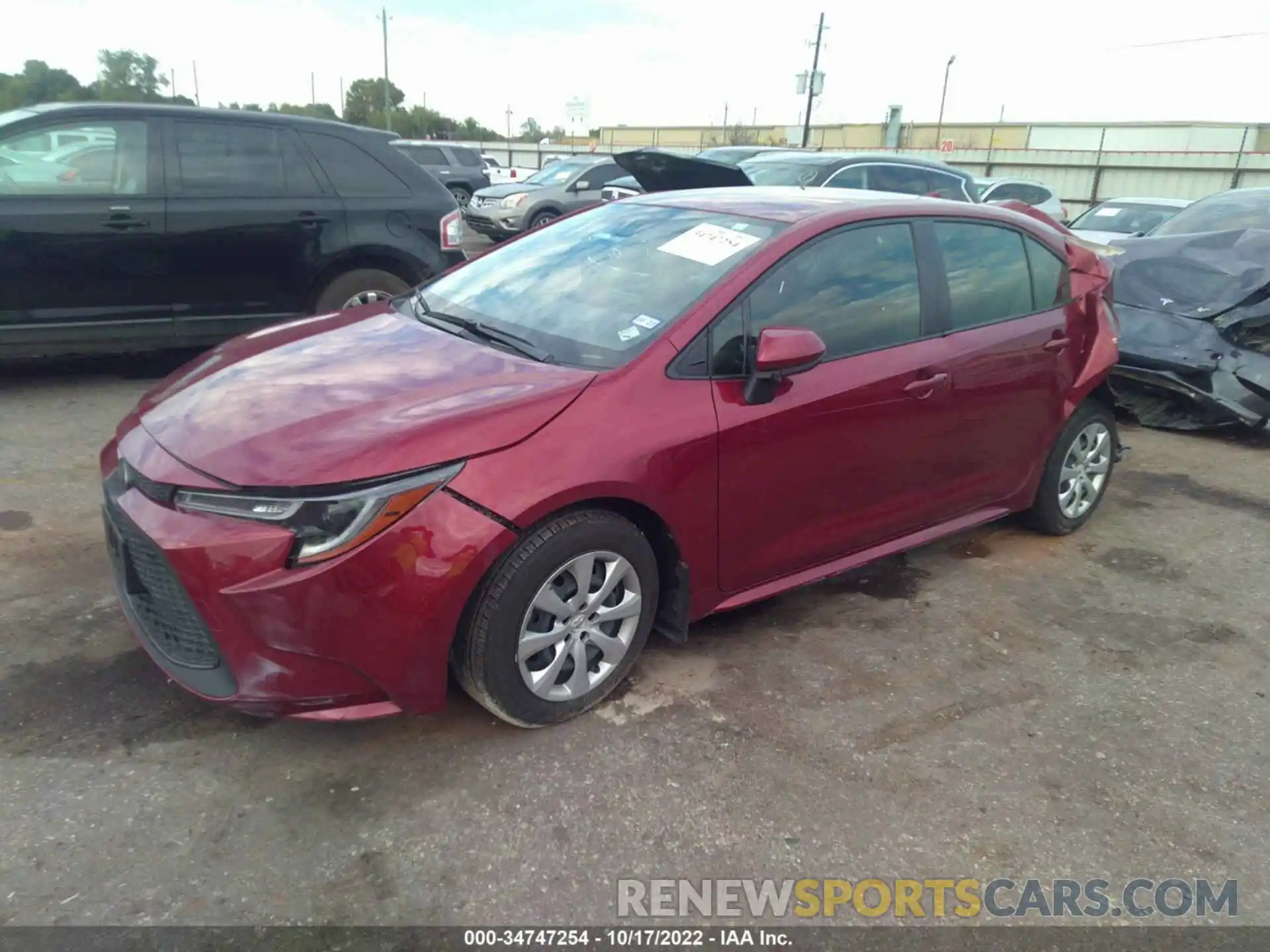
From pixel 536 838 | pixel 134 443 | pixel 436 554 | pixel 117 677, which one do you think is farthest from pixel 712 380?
pixel 117 677

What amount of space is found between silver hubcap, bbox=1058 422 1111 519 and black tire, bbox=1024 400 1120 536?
A: 0.01 meters

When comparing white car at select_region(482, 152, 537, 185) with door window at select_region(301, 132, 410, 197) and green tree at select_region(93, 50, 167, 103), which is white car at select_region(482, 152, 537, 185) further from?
green tree at select_region(93, 50, 167, 103)

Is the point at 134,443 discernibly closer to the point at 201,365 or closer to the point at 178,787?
the point at 201,365

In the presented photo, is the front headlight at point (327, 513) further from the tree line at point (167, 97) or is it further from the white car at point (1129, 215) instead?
the tree line at point (167, 97)

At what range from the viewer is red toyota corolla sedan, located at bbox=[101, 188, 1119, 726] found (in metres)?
2.38

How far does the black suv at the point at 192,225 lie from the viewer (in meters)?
5.37

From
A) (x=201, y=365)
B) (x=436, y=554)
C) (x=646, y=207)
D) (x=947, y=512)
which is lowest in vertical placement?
(x=947, y=512)

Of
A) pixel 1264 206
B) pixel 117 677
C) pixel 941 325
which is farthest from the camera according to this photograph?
pixel 1264 206

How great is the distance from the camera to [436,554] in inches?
94.7

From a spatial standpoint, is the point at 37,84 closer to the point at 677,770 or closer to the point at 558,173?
the point at 558,173

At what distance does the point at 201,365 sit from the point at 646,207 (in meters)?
1.82

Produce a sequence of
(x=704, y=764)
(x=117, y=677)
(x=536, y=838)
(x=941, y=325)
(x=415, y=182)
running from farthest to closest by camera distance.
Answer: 1. (x=415, y=182)
2. (x=941, y=325)
3. (x=117, y=677)
4. (x=704, y=764)
5. (x=536, y=838)

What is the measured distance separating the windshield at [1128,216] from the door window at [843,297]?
9.20 metres

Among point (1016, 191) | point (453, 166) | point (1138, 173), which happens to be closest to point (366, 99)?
point (453, 166)
